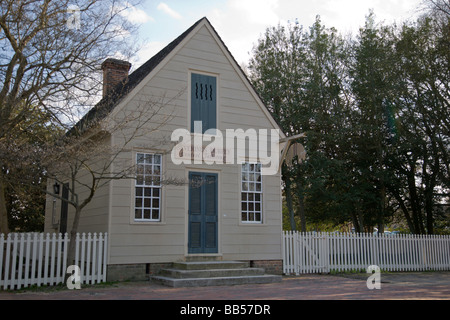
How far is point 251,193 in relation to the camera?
48.2 feet

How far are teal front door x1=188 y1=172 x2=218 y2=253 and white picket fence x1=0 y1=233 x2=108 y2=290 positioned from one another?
2639mm

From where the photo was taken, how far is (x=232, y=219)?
14102 mm

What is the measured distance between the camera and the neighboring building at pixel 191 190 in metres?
12.6

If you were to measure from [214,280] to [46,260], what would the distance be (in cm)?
423

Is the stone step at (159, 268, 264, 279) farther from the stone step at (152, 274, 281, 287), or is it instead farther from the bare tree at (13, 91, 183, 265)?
the bare tree at (13, 91, 183, 265)

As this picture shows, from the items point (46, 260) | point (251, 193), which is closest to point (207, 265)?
point (251, 193)

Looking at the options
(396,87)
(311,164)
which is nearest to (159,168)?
(311,164)

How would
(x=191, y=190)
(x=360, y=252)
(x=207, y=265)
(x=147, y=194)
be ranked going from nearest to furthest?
(x=207, y=265), (x=147, y=194), (x=191, y=190), (x=360, y=252)

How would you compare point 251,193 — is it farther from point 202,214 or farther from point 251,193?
point 202,214

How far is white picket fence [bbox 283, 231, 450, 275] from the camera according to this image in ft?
49.4

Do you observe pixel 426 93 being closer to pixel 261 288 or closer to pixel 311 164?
pixel 311 164

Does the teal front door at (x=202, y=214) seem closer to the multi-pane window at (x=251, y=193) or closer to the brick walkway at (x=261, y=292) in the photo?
the multi-pane window at (x=251, y=193)

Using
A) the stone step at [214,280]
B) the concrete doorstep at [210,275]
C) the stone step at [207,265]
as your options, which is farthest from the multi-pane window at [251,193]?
the stone step at [214,280]

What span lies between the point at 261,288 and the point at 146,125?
5690 mm
